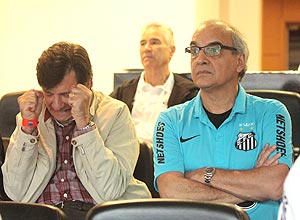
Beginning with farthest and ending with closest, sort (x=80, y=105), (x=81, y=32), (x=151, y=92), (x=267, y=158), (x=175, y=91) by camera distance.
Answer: (x=81, y=32) < (x=151, y=92) < (x=175, y=91) < (x=80, y=105) < (x=267, y=158)

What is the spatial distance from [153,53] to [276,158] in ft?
6.90

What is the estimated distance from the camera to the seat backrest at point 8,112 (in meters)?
4.27

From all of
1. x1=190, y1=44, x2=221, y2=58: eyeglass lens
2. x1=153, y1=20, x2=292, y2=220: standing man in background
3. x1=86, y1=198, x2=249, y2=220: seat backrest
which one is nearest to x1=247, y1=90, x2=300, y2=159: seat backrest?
x1=153, y1=20, x2=292, y2=220: standing man in background

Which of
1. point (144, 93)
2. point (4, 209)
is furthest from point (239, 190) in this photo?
point (144, 93)

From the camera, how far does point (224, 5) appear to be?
7.52m

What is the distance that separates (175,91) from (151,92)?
0.71 feet

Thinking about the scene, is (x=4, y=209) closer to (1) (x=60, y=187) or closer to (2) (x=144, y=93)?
(1) (x=60, y=187)

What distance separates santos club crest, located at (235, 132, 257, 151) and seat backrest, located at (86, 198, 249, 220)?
0.90 m

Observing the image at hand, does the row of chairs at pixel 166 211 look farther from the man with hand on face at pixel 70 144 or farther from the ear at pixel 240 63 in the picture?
the ear at pixel 240 63

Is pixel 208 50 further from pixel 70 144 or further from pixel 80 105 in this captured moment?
pixel 70 144

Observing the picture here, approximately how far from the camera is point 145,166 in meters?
3.50

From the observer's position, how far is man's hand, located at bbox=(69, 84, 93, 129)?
3.12 meters

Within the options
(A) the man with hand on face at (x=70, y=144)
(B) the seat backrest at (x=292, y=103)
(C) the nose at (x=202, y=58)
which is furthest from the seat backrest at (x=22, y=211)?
(B) the seat backrest at (x=292, y=103)

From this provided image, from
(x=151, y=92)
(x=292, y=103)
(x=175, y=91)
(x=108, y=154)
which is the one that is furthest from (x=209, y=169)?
(x=151, y=92)
